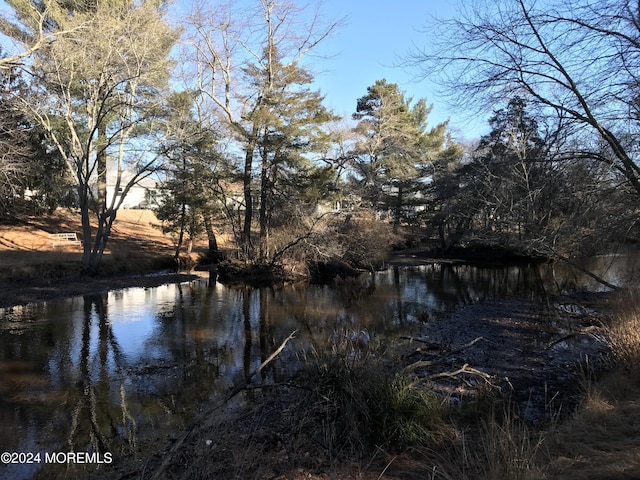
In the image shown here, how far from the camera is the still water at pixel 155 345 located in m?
6.27

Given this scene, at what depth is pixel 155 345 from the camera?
10.7 meters

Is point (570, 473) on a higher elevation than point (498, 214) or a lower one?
lower

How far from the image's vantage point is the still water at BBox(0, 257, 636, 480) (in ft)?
20.6

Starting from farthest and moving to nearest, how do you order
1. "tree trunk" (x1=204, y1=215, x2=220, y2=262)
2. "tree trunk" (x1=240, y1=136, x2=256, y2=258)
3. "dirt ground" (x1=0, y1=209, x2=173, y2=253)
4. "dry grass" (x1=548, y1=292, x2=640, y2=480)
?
1. "tree trunk" (x1=204, y1=215, x2=220, y2=262)
2. "dirt ground" (x1=0, y1=209, x2=173, y2=253)
3. "tree trunk" (x1=240, y1=136, x2=256, y2=258)
4. "dry grass" (x1=548, y1=292, x2=640, y2=480)

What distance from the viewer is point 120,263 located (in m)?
23.8

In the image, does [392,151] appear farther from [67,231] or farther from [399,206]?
[67,231]

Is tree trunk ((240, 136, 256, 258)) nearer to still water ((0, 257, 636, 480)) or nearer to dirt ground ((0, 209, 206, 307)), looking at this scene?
still water ((0, 257, 636, 480))

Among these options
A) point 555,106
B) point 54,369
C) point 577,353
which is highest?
point 555,106

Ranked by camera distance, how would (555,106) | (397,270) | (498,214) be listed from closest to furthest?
(555,106)
(498,214)
(397,270)

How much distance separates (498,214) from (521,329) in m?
5.00

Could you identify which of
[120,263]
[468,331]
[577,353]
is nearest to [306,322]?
[468,331]

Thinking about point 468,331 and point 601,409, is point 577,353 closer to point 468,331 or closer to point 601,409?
point 468,331

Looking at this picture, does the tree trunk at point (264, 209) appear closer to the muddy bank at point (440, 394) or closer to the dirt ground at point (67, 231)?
the dirt ground at point (67, 231)

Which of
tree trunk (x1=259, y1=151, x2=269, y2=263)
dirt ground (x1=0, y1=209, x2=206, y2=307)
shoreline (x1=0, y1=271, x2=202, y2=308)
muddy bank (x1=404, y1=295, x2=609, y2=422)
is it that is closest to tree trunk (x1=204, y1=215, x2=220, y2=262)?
Answer: dirt ground (x1=0, y1=209, x2=206, y2=307)
